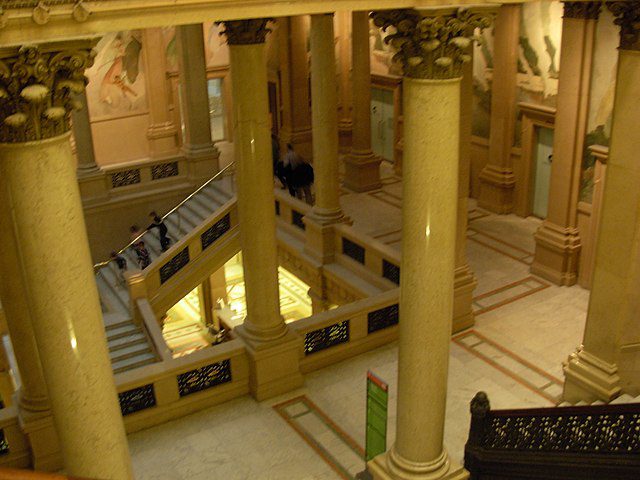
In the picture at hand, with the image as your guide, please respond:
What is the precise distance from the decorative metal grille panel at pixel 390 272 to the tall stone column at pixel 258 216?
2.48m

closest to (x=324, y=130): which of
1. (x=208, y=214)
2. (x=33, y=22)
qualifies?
(x=208, y=214)

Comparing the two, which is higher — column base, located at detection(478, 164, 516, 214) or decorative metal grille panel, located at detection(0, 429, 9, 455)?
column base, located at detection(478, 164, 516, 214)

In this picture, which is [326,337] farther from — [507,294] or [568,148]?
[568,148]

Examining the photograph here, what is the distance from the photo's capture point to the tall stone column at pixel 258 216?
303 inches

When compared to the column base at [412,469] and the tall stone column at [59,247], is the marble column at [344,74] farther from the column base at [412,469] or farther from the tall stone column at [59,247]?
the tall stone column at [59,247]

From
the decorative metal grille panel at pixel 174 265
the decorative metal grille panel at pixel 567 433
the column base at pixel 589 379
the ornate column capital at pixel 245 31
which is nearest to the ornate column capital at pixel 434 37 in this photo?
the ornate column capital at pixel 245 31

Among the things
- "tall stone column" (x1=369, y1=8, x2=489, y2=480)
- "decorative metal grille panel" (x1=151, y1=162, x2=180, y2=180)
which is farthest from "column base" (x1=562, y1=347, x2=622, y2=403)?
"decorative metal grille panel" (x1=151, y1=162, x2=180, y2=180)

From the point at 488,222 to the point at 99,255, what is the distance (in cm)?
751

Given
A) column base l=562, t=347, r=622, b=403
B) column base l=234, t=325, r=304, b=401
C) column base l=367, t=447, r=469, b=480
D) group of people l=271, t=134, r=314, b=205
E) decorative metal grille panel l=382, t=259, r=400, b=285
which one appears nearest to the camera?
column base l=367, t=447, r=469, b=480

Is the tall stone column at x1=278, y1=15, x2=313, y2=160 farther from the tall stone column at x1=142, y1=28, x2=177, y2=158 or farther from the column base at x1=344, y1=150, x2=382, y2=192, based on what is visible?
the tall stone column at x1=142, y1=28, x2=177, y2=158

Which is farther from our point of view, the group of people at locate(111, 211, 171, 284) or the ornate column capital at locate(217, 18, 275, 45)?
the group of people at locate(111, 211, 171, 284)

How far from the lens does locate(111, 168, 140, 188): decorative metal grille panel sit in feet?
47.4

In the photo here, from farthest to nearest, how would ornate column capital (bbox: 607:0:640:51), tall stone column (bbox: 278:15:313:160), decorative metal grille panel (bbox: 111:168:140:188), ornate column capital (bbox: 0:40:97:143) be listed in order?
1. tall stone column (bbox: 278:15:313:160)
2. decorative metal grille panel (bbox: 111:168:140:188)
3. ornate column capital (bbox: 607:0:640:51)
4. ornate column capital (bbox: 0:40:97:143)

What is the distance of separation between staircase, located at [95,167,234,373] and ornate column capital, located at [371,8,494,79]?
709 centimetres
